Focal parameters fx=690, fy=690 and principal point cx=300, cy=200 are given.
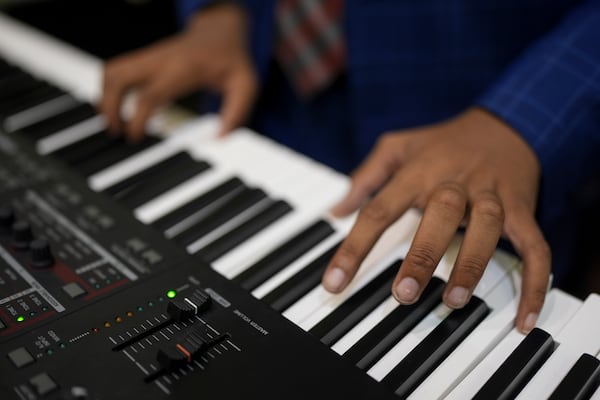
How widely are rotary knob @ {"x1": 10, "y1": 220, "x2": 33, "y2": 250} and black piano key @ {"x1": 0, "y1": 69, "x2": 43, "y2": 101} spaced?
1.78ft

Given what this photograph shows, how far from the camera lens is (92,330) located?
719 mm

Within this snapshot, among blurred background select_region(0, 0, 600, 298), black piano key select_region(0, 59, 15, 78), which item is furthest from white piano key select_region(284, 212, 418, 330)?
blurred background select_region(0, 0, 600, 298)

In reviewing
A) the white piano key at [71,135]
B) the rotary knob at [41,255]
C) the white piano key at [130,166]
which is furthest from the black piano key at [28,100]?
the rotary knob at [41,255]

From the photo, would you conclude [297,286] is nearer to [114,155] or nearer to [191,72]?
[114,155]

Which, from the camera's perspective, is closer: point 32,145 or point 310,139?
point 32,145

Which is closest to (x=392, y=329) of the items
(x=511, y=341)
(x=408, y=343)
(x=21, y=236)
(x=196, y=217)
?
(x=408, y=343)

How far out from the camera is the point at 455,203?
2.62ft

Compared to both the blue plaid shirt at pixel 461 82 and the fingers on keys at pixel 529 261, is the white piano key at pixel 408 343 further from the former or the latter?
the blue plaid shirt at pixel 461 82

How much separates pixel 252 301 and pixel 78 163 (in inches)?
19.1

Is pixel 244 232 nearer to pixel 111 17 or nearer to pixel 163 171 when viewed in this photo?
pixel 163 171

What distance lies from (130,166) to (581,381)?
0.73 metres

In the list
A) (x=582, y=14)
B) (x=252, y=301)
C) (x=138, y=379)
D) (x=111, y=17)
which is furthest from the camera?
(x=111, y=17)

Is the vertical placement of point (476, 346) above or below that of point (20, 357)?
below

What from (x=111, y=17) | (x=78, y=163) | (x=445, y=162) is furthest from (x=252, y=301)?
(x=111, y=17)
